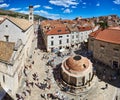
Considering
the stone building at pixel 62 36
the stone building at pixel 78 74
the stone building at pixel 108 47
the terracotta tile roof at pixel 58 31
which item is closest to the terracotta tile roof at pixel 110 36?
the stone building at pixel 108 47

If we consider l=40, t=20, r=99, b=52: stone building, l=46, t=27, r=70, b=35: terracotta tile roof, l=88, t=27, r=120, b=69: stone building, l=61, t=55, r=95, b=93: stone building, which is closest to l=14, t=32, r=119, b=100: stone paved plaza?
l=61, t=55, r=95, b=93: stone building

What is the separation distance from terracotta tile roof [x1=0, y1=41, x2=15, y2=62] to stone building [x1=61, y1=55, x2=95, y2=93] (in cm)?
1409

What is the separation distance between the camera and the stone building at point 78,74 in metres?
43.4

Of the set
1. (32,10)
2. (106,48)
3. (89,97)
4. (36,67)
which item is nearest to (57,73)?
(36,67)

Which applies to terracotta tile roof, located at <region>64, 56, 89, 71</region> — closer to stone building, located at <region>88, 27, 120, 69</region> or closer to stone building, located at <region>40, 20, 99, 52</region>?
stone building, located at <region>88, 27, 120, 69</region>

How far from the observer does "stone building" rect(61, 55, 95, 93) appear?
43.4 meters

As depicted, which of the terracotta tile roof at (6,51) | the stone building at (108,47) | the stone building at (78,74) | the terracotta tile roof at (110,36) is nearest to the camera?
the terracotta tile roof at (6,51)

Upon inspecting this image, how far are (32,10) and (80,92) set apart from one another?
175 ft

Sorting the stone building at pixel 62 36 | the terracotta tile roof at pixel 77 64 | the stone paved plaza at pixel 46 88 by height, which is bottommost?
the stone paved plaza at pixel 46 88

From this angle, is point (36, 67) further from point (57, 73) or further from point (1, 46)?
point (1, 46)

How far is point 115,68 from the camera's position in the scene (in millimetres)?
51125

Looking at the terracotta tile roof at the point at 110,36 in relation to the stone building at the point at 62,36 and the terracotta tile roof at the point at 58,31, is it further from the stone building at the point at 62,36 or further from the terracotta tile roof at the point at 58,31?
the terracotta tile roof at the point at 58,31

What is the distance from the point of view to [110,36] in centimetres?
5328

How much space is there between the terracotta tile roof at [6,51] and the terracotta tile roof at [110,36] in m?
26.3
